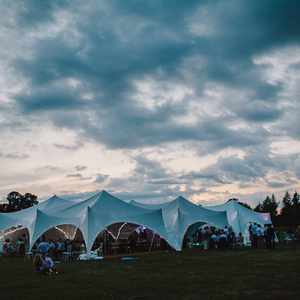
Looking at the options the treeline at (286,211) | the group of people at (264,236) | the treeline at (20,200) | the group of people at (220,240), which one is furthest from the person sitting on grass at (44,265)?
the treeline at (20,200)

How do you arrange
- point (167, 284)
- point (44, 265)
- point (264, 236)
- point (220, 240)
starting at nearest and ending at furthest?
point (167, 284)
point (44, 265)
point (264, 236)
point (220, 240)

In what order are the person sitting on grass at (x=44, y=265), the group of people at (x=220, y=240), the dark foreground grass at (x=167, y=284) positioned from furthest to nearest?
1. the group of people at (x=220, y=240)
2. the person sitting on grass at (x=44, y=265)
3. the dark foreground grass at (x=167, y=284)

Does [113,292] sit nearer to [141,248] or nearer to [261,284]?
[261,284]

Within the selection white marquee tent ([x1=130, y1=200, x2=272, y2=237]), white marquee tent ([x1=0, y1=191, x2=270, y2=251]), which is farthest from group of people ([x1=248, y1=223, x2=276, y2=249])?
white marquee tent ([x1=130, y1=200, x2=272, y2=237])

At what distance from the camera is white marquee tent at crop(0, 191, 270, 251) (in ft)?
74.2

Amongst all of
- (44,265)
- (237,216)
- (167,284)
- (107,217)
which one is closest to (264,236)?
(237,216)

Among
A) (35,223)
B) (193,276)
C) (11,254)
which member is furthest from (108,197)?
(193,276)

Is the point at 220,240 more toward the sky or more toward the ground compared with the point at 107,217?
more toward the ground

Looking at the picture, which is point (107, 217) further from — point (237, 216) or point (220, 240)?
point (237, 216)

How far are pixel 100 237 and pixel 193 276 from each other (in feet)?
55.7

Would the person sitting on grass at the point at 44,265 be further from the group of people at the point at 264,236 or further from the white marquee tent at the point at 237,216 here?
the white marquee tent at the point at 237,216

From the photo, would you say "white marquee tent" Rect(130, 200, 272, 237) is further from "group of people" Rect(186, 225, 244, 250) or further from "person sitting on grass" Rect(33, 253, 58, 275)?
"person sitting on grass" Rect(33, 253, 58, 275)

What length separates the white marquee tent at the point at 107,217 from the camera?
22605mm

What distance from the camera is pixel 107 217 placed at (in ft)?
75.2
